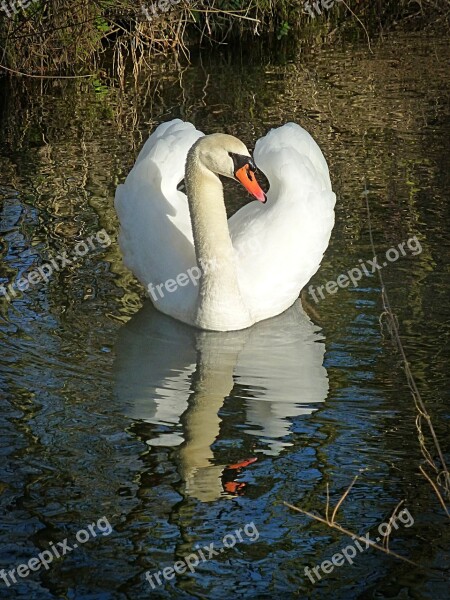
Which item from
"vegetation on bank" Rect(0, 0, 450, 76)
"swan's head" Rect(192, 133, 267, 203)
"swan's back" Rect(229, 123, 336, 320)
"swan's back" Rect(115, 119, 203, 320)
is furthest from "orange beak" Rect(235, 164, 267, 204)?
"vegetation on bank" Rect(0, 0, 450, 76)

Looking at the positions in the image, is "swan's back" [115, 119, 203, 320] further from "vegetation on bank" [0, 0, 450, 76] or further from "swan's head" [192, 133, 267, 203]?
"vegetation on bank" [0, 0, 450, 76]

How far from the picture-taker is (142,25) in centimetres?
1561

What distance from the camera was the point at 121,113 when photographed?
551 inches

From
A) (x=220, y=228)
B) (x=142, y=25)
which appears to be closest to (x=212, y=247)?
(x=220, y=228)

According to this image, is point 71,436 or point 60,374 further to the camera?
point 60,374

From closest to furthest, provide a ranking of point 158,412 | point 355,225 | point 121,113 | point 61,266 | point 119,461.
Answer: point 119,461 < point 158,412 < point 61,266 < point 355,225 < point 121,113

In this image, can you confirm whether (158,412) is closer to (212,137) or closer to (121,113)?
(212,137)

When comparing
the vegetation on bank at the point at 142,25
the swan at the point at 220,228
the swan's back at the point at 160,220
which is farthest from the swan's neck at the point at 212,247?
the vegetation on bank at the point at 142,25

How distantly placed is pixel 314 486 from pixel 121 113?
8938mm

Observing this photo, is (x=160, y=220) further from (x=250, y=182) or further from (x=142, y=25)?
(x=142, y=25)

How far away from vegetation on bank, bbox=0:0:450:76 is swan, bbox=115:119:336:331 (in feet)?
17.2

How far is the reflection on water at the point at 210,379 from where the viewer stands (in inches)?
249

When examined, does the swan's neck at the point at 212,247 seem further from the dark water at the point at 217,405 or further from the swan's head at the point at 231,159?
the dark water at the point at 217,405

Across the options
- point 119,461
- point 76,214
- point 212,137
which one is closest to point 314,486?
point 119,461
